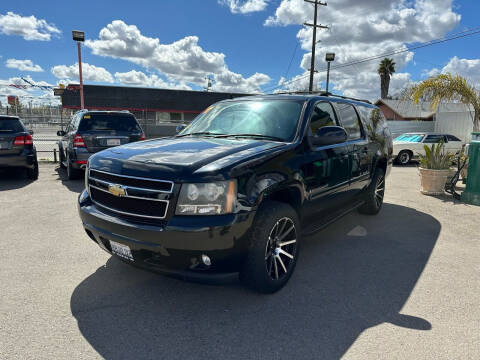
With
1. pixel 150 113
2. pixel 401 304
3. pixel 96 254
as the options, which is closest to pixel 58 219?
pixel 96 254

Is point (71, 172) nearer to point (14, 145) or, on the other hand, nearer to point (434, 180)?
point (14, 145)

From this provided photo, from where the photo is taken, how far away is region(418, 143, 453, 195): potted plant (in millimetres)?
7738

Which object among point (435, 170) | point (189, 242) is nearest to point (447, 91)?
point (435, 170)

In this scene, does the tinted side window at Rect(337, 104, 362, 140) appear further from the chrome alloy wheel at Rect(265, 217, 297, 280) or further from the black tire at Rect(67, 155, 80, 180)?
the black tire at Rect(67, 155, 80, 180)

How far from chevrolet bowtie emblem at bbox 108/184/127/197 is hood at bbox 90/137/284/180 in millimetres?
120

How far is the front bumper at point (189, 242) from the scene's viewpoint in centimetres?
258

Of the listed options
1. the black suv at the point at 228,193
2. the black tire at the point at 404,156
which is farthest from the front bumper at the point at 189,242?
the black tire at the point at 404,156

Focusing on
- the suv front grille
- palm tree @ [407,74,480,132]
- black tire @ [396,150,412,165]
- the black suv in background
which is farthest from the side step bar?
black tire @ [396,150,412,165]

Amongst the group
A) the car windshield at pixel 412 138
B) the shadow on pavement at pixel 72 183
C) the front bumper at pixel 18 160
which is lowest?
the shadow on pavement at pixel 72 183

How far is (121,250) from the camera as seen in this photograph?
2.90m

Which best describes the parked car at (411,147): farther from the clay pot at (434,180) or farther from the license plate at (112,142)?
the license plate at (112,142)

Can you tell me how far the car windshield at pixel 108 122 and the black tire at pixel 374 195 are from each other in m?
5.80

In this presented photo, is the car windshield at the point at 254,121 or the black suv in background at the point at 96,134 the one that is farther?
the black suv in background at the point at 96,134

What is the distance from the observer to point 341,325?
108 inches
